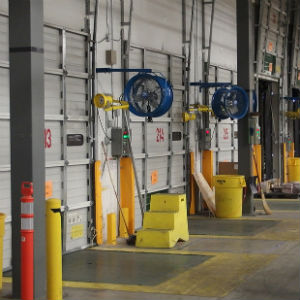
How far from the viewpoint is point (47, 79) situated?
11461mm

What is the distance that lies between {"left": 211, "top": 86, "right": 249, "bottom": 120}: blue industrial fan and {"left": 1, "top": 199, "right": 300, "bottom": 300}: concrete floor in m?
2.91

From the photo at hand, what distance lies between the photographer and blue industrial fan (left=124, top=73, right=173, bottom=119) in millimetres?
12375

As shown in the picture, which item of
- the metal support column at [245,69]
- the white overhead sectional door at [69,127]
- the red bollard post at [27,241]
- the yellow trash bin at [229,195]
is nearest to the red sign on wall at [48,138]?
the white overhead sectional door at [69,127]

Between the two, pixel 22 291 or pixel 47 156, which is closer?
pixel 22 291

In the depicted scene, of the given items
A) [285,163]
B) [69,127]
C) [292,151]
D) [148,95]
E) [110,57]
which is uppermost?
[110,57]

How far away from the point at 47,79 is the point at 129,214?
3.37 m

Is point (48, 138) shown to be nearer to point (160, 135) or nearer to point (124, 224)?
point (124, 224)

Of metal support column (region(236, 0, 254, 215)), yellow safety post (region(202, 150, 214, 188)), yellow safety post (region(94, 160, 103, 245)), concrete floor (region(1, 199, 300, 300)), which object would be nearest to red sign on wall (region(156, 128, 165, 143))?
metal support column (region(236, 0, 254, 215))

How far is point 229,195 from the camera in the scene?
52.4 ft

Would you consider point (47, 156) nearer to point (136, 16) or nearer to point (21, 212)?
point (21, 212)

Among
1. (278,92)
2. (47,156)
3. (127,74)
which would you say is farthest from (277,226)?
(278,92)

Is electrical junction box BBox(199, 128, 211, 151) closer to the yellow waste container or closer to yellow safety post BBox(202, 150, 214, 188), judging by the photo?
yellow safety post BBox(202, 150, 214, 188)

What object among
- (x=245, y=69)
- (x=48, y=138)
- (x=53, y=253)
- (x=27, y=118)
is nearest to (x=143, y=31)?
(x=245, y=69)

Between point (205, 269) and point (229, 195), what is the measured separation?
5746 millimetres
